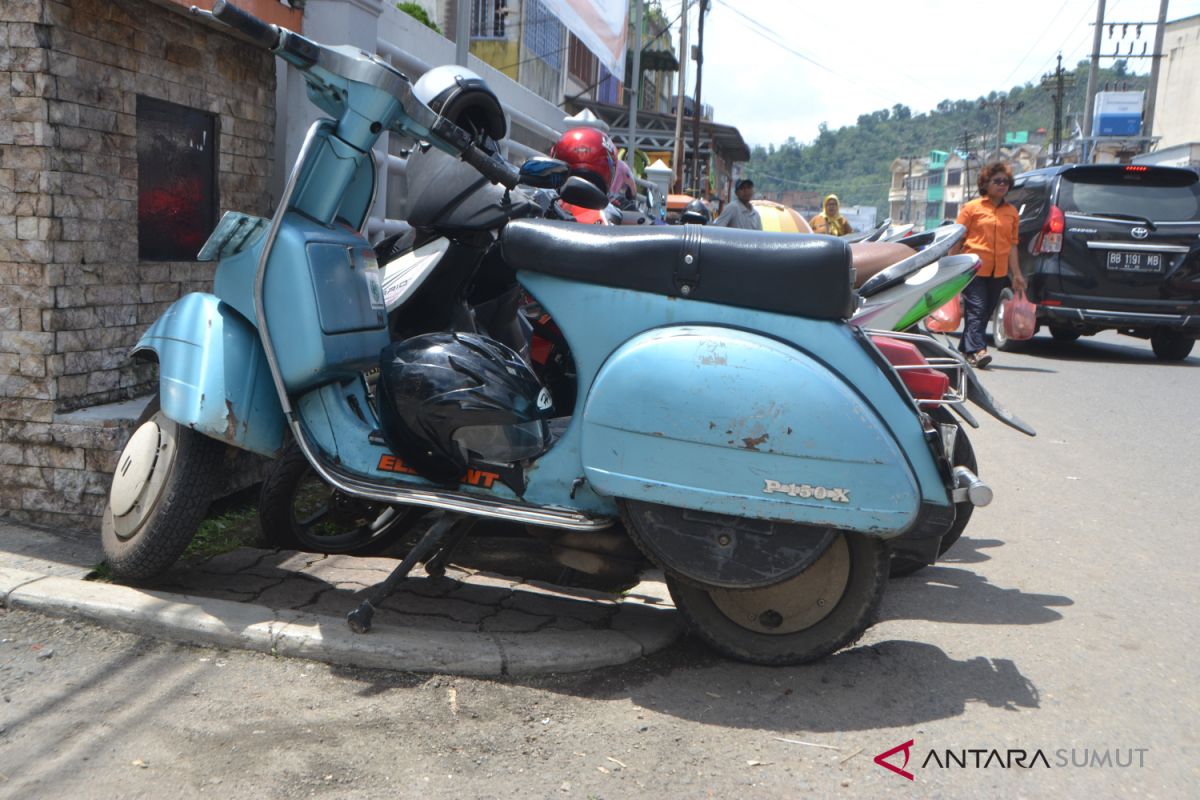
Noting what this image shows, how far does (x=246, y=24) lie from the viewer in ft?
9.89

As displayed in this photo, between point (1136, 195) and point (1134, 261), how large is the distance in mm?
779

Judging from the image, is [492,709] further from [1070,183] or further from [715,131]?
[715,131]

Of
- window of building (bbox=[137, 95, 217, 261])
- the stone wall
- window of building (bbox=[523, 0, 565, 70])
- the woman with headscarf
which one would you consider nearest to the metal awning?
window of building (bbox=[523, 0, 565, 70])

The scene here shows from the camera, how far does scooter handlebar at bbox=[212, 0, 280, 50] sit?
9.68 ft

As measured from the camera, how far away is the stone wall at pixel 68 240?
3.93m

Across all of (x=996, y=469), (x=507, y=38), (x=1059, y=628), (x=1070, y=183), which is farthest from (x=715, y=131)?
(x=1059, y=628)

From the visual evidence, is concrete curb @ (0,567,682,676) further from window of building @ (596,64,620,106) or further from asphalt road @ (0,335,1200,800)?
window of building @ (596,64,620,106)

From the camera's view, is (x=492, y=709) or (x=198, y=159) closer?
(x=492, y=709)

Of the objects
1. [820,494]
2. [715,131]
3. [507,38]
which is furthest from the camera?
[715,131]

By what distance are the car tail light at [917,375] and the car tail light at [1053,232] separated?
7.78 metres

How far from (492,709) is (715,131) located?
39.4 meters

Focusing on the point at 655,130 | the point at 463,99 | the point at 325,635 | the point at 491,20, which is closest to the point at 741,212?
the point at 463,99

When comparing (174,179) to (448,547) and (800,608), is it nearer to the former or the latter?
(448,547)

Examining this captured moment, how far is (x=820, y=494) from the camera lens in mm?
2893
